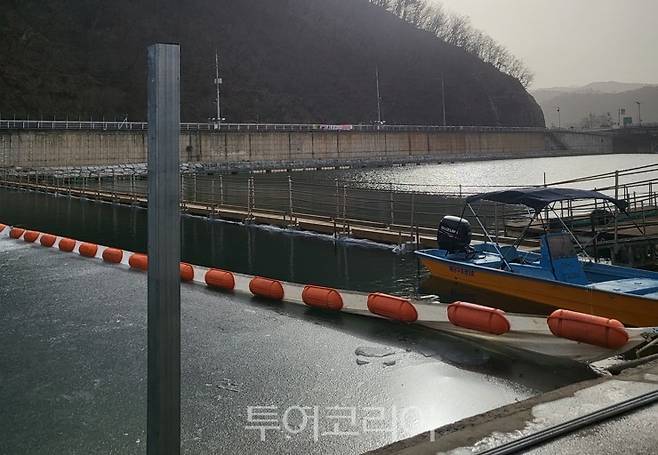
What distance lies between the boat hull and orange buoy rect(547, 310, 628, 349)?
57.4 inches

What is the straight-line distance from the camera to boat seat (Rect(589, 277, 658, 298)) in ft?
30.7

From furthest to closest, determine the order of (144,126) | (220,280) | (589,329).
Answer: (144,126)
(220,280)
(589,329)

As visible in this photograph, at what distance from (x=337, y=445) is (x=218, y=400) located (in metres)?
1.70

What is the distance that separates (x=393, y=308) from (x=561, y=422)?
17.0 ft

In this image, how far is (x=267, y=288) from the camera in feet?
37.5

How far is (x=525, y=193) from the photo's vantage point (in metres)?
11.4

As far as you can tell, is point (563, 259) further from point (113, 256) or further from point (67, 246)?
point (67, 246)

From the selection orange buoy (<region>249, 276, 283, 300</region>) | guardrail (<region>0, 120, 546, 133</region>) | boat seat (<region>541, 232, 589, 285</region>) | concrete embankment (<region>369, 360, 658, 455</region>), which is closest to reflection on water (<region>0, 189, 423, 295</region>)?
orange buoy (<region>249, 276, 283, 300</region>)

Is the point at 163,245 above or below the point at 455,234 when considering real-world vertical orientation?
above

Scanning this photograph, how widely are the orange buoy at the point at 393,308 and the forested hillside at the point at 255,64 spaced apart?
7683 centimetres

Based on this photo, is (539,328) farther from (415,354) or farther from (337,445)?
(337,445)

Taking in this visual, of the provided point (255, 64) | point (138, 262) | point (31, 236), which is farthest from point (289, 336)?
point (255, 64)

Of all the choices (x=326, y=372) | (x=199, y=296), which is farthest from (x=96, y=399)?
(x=199, y=296)

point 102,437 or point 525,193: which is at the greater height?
point 525,193
